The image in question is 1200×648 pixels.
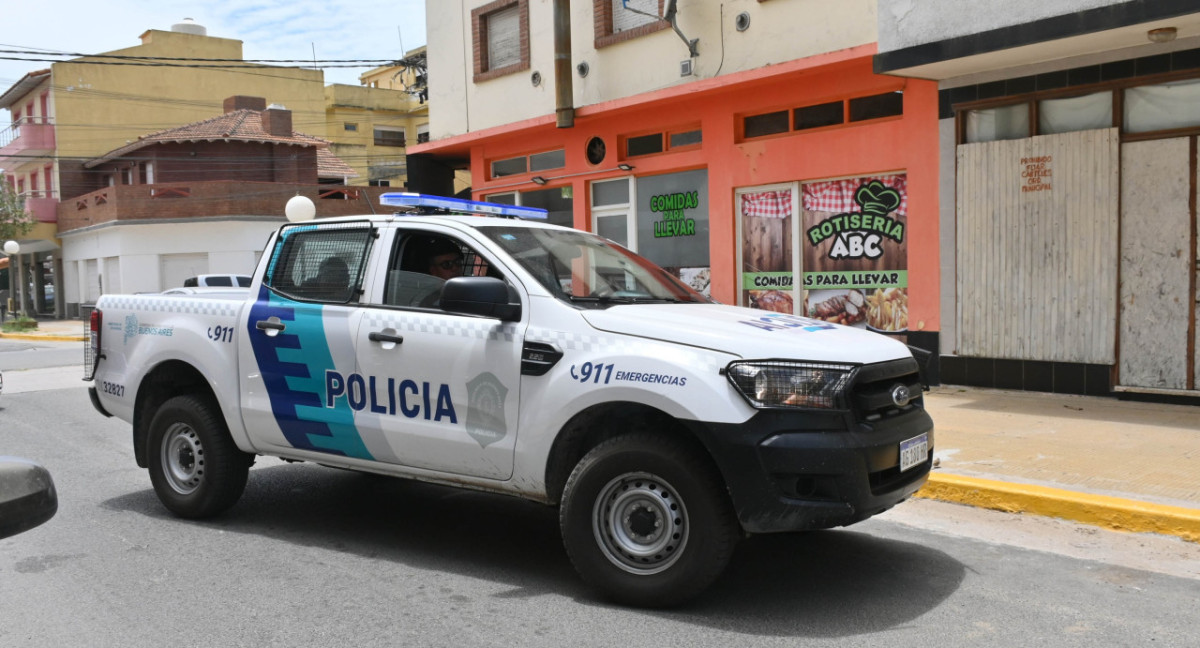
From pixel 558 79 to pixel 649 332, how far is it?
38.2 ft

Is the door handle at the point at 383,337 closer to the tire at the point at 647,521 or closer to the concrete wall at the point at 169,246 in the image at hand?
the tire at the point at 647,521

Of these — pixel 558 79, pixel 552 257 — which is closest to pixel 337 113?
pixel 558 79

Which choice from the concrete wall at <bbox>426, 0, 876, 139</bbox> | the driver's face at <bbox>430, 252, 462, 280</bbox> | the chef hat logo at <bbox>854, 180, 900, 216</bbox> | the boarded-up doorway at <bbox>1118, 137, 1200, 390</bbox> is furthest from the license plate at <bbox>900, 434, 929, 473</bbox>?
the concrete wall at <bbox>426, 0, 876, 139</bbox>

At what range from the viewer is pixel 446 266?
568 cm

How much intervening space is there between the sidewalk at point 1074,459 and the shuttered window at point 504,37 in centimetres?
1000

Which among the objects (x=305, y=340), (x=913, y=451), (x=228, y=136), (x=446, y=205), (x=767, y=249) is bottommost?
Answer: (x=913, y=451)

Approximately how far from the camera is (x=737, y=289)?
46.2 ft

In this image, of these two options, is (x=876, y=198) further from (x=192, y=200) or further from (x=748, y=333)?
(x=192, y=200)

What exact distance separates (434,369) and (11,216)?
43064mm

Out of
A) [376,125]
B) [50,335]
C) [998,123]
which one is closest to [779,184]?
[998,123]

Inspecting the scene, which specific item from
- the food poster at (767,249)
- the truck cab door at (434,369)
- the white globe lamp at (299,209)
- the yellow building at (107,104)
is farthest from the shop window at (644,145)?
the yellow building at (107,104)

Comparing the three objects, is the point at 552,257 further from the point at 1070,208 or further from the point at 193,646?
the point at 1070,208

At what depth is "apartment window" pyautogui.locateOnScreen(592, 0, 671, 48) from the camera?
14.7 metres

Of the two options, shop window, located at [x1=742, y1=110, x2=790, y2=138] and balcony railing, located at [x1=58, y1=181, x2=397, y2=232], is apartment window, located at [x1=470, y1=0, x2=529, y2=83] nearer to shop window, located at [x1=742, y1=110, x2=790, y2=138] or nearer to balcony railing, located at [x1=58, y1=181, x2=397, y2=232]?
shop window, located at [x1=742, y1=110, x2=790, y2=138]
